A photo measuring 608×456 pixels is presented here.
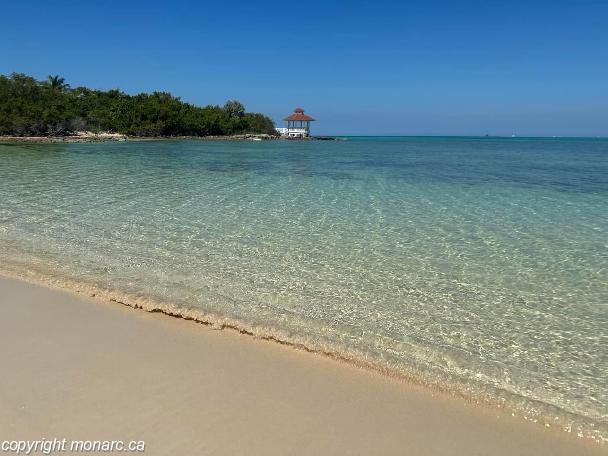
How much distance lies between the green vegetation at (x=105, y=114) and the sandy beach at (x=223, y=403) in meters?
66.2

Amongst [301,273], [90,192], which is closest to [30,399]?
[301,273]

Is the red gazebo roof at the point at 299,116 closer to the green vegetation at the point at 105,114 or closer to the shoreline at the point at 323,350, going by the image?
the green vegetation at the point at 105,114

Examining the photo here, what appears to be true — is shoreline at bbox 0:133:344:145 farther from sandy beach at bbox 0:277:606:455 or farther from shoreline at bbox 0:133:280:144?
sandy beach at bbox 0:277:606:455

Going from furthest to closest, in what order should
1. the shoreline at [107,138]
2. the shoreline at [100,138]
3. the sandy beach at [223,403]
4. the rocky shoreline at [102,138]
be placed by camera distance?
the rocky shoreline at [102,138] < the shoreline at [107,138] < the shoreline at [100,138] < the sandy beach at [223,403]

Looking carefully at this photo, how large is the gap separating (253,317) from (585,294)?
4.35 metres

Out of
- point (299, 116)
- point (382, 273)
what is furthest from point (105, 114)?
point (382, 273)

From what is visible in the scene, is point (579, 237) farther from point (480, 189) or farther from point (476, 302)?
point (480, 189)

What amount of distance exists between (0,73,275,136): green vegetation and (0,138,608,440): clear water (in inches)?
2238

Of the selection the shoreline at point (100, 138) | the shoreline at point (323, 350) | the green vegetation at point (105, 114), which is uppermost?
the green vegetation at point (105, 114)

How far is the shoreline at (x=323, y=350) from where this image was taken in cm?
305

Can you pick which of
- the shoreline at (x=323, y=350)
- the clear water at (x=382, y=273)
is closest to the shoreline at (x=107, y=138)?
the clear water at (x=382, y=273)

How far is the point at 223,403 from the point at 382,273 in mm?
3572

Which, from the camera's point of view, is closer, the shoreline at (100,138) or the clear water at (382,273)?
the clear water at (382,273)

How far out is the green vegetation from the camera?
59.0 meters
